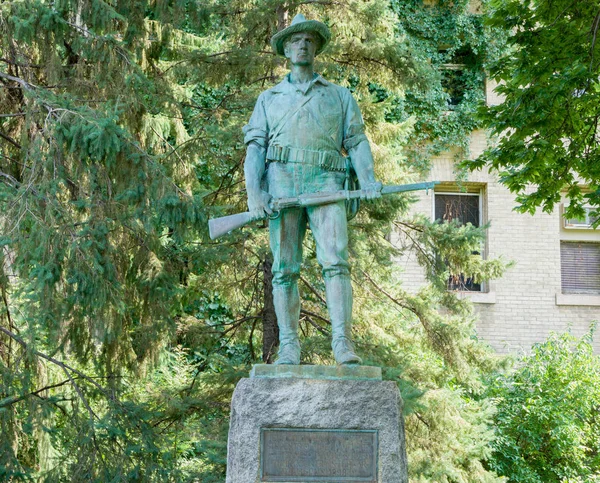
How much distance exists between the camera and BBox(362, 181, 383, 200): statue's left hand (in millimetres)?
6219

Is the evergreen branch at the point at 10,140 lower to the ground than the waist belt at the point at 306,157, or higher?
higher

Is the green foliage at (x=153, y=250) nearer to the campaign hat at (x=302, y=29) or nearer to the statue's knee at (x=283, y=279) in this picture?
the campaign hat at (x=302, y=29)

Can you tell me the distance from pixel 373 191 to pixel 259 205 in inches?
29.3

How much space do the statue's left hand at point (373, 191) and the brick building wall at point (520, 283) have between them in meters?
10.2

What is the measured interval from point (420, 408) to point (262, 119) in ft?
15.4

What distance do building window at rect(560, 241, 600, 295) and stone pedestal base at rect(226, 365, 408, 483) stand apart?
1199cm

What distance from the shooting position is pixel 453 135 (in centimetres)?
1716

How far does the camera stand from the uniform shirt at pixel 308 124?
6457mm

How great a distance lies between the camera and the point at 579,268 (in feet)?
56.9

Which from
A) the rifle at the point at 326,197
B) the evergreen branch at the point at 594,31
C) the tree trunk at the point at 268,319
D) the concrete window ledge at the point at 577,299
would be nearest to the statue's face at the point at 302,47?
the rifle at the point at 326,197

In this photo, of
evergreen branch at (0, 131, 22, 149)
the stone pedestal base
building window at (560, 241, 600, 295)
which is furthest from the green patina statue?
building window at (560, 241, 600, 295)

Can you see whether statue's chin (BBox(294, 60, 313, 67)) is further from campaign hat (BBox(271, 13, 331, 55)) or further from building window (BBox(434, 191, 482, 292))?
building window (BBox(434, 191, 482, 292))

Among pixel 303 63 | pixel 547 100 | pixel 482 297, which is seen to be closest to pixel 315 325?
pixel 547 100

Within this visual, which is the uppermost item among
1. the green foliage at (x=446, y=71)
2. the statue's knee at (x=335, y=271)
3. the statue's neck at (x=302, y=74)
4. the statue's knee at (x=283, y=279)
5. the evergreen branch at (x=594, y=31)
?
the green foliage at (x=446, y=71)
